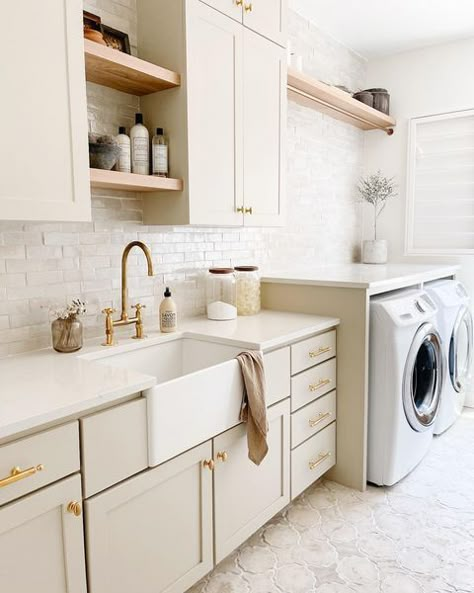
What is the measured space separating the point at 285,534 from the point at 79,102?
1881mm

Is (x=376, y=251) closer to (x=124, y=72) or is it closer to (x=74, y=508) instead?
(x=124, y=72)

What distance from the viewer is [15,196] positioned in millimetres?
1419

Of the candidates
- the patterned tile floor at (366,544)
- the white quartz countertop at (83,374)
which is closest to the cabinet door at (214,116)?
the white quartz countertop at (83,374)

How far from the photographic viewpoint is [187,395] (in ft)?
5.15

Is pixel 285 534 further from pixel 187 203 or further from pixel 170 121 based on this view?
pixel 170 121

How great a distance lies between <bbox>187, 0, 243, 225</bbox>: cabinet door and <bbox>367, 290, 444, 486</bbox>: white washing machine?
88cm

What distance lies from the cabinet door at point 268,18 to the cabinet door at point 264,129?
0.04m

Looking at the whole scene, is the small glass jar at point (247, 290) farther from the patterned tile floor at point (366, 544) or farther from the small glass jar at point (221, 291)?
the patterned tile floor at point (366, 544)

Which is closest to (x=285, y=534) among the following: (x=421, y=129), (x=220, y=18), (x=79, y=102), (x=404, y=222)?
(x=79, y=102)

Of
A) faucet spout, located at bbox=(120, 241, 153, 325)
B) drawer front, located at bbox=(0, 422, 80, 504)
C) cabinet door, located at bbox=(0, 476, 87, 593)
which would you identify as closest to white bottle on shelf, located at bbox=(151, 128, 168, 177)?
faucet spout, located at bbox=(120, 241, 153, 325)

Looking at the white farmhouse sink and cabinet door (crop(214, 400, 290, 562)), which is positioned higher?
the white farmhouse sink

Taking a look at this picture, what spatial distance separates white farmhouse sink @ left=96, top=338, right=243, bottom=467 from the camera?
1474 mm

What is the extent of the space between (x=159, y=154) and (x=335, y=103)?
169 cm

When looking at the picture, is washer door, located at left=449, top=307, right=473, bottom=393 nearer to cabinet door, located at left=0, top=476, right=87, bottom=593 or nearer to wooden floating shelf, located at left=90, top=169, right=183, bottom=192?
wooden floating shelf, located at left=90, top=169, right=183, bottom=192
